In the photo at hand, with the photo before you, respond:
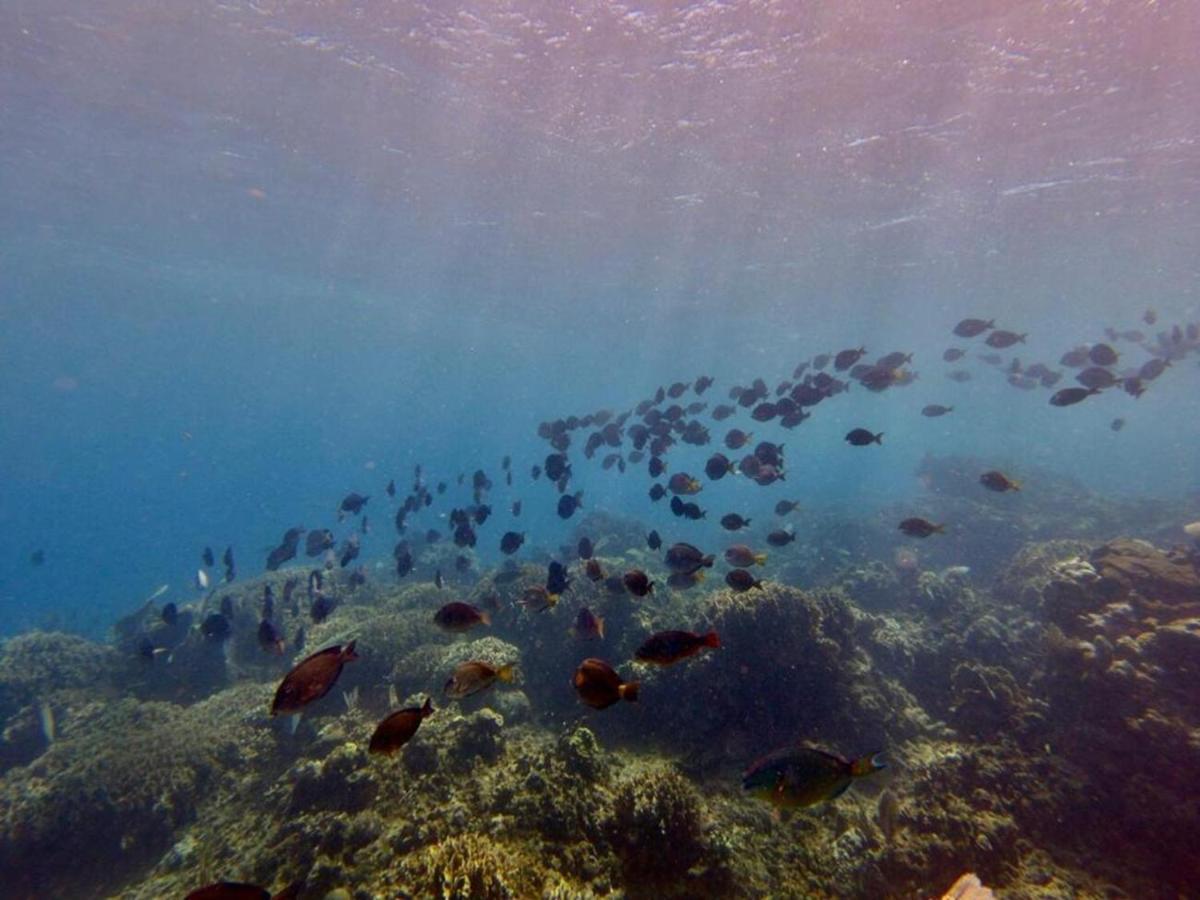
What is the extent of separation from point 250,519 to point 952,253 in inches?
4168

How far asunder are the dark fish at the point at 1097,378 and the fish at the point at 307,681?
1234 centimetres

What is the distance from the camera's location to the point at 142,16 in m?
17.1

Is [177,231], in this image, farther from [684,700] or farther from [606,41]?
[684,700]

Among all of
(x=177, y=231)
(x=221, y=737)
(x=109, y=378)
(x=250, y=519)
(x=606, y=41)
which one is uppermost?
(x=606, y=41)

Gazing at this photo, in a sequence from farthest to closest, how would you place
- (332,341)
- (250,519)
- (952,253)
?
(250,519) → (332,341) → (952,253)

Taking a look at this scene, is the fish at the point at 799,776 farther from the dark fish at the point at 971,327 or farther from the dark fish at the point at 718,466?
the dark fish at the point at 971,327

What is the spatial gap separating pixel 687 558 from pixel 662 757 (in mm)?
2847

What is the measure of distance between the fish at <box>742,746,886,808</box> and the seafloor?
168 centimetres

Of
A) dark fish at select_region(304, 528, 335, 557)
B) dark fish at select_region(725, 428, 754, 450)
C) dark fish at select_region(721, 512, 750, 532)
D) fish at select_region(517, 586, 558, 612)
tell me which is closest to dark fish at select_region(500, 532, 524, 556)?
fish at select_region(517, 586, 558, 612)

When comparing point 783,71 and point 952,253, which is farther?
point 952,253

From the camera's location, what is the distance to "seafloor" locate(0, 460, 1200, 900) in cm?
531

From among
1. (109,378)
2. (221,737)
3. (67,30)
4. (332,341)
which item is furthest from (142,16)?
(109,378)

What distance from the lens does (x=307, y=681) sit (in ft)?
13.6

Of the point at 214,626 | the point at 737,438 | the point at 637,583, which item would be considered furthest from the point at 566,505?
the point at 214,626
